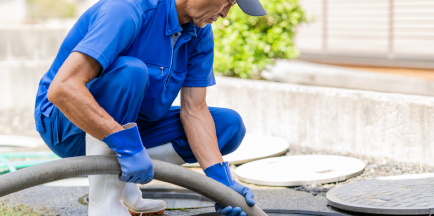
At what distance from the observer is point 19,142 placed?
4348 mm

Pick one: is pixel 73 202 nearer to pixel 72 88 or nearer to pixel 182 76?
pixel 182 76

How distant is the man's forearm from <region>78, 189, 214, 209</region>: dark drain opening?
587mm

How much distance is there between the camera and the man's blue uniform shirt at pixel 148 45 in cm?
170

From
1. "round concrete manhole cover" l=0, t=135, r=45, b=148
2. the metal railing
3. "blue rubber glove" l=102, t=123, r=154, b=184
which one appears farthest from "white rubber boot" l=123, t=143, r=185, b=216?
the metal railing

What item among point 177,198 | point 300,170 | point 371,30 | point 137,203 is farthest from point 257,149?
point 371,30

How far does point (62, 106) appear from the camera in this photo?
1.61 metres

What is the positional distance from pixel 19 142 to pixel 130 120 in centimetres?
290

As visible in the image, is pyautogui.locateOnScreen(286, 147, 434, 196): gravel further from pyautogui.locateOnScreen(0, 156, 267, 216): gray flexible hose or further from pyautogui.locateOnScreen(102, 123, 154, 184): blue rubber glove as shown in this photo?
pyautogui.locateOnScreen(102, 123, 154, 184): blue rubber glove

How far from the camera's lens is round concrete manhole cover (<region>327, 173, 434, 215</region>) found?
7.27 feet

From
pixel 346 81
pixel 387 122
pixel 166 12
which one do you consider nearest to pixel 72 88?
pixel 166 12

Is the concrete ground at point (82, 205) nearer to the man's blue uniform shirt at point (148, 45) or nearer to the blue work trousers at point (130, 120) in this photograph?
the blue work trousers at point (130, 120)

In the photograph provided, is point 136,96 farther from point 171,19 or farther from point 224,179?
point 224,179

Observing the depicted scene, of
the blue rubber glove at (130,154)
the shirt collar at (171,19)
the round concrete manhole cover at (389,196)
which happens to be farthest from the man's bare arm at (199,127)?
the round concrete manhole cover at (389,196)

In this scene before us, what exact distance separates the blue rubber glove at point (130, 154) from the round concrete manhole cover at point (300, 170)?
1.36 meters
